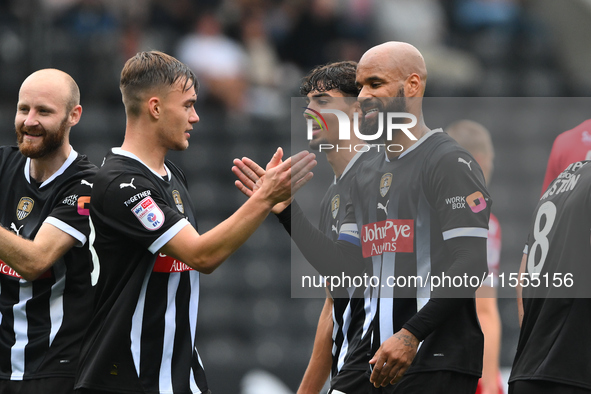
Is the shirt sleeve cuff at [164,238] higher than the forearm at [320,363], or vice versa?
the shirt sleeve cuff at [164,238]

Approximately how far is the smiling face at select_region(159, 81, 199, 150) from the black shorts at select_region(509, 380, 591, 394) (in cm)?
192

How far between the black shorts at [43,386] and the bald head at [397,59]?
2138 mm

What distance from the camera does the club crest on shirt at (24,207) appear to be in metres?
4.31

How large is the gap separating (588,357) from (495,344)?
8.43ft

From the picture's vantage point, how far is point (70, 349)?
13.6 ft

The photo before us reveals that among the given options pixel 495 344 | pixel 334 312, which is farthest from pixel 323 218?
pixel 495 344

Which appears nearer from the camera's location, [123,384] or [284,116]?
[123,384]

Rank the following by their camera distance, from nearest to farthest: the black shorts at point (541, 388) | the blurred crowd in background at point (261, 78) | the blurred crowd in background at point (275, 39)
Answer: the black shorts at point (541, 388), the blurred crowd in background at point (261, 78), the blurred crowd in background at point (275, 39)

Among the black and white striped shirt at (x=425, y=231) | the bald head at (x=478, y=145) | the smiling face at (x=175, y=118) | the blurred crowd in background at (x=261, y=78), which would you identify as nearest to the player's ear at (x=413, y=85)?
the black and white striped shirt at (x=425, y=231)

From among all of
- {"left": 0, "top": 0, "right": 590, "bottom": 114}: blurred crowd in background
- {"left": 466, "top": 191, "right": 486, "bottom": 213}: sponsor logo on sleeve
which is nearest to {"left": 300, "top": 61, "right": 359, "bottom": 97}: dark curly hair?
{"left": 466, "top": 191, "right": 486, "bottom": 213}: sponsor logo on sleeve

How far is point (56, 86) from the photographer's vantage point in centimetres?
442

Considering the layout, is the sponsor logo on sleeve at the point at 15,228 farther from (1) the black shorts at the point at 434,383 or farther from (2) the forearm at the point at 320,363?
(1) the black shorts at the point at 434,383

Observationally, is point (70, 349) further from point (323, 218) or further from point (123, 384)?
point (323, 218)

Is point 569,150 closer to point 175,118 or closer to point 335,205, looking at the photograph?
point 335,205
